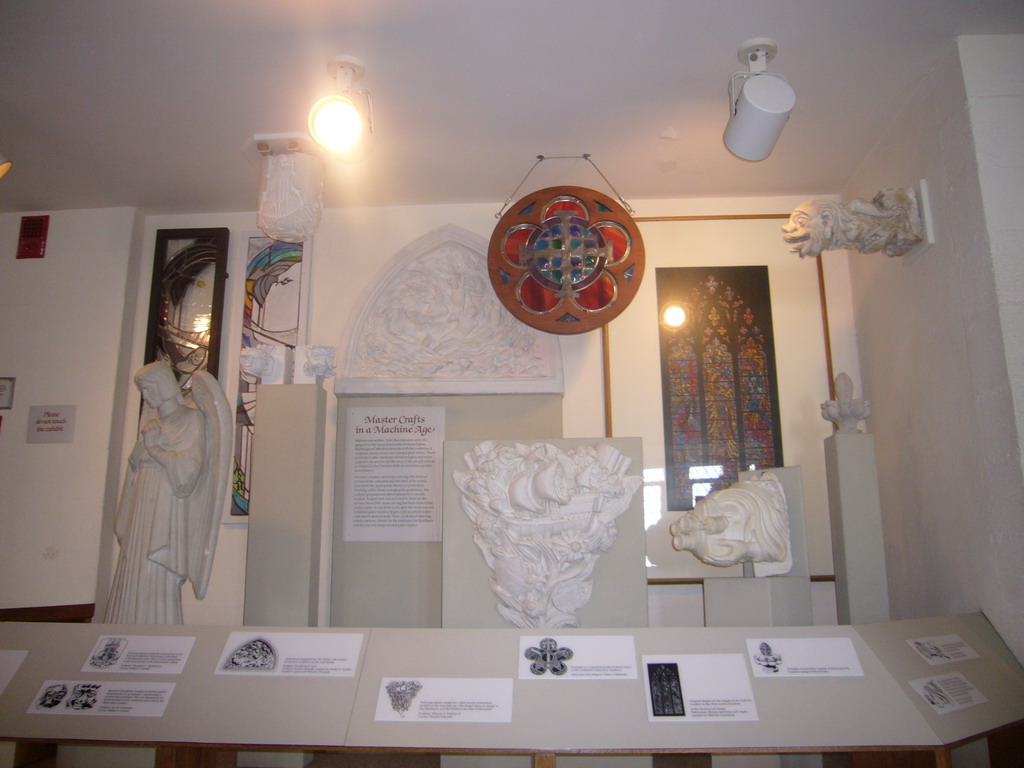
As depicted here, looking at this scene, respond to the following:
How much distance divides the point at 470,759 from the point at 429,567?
1.00 meters

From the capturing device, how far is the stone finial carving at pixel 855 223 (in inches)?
118

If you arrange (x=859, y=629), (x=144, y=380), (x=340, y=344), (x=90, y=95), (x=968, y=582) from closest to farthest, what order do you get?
1. (x=859, y=629)
2. (x=968, y=582)
3. (x=144, y=380)
4. (x=90, y=95)
5. (x=340, y=344)

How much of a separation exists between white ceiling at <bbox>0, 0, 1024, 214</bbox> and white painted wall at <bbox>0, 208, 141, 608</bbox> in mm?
299

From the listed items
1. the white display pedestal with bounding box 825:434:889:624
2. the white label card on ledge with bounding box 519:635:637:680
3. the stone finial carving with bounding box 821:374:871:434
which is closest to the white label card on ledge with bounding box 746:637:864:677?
the white label card on ledge with bounding box 519:635:637:680

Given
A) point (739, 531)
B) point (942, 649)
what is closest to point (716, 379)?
point (739, 531)

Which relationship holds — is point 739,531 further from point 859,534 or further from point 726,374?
point 726,374

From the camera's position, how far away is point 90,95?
3096 millimetres

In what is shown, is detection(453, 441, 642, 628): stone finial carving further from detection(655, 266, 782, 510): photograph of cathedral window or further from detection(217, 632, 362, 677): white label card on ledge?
detection(655, 266, 782, 510): photograph of cathedral window

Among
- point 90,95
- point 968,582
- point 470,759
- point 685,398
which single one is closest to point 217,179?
point 90,95

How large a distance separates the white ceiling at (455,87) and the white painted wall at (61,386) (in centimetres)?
30

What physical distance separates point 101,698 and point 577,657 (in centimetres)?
145

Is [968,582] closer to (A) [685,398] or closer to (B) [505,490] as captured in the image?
(A) [685,398]

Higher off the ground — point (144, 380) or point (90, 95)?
point (90, 95)

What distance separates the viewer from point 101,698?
2127mm
